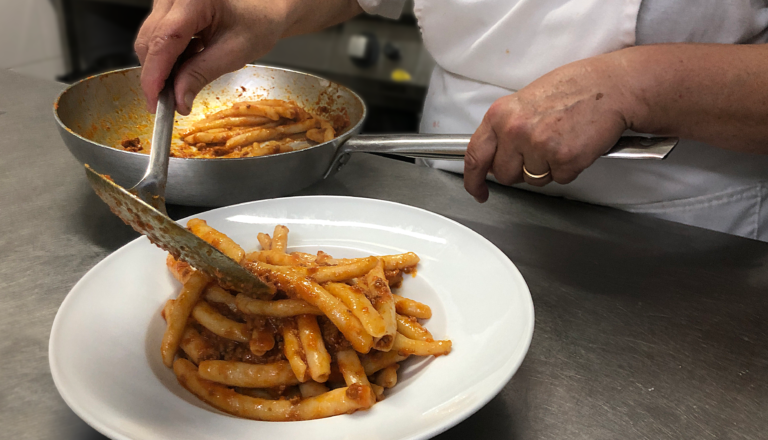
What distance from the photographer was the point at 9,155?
1221 millimetres

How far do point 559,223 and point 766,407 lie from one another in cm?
49

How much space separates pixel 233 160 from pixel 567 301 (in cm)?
58

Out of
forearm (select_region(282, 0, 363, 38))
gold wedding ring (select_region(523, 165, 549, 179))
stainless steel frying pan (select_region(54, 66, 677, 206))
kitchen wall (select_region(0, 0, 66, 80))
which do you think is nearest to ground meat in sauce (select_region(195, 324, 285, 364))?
stainless steel frying pan (select_region(54, 66, 677, 206))

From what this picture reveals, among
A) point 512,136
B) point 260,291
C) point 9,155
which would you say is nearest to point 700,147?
point 512,136

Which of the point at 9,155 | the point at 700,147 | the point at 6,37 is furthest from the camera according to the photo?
the point at 6,37

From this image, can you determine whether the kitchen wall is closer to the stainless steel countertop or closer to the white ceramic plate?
the stainless steel countertop

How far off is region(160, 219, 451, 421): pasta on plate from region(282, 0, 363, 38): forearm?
2.15 ft

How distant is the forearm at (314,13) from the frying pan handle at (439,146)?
366 mm

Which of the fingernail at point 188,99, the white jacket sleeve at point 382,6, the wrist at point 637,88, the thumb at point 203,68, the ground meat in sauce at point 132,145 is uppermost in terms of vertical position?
the wrist at point 637,88

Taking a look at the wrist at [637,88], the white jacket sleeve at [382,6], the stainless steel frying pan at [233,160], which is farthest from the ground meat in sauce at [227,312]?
the white jacket sleeve at [382,6]

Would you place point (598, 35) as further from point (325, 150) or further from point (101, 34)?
point (101, 34)

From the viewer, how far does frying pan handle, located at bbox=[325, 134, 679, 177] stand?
33.5 inches

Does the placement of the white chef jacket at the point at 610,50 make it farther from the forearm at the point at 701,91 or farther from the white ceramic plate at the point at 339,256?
the white ceramic plate at the point at 339,256

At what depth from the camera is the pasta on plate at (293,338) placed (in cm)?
62
